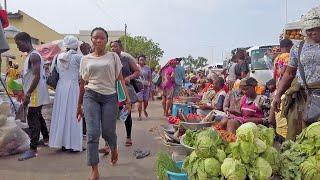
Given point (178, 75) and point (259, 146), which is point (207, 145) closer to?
point (259, 146)

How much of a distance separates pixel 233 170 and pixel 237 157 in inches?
5.5

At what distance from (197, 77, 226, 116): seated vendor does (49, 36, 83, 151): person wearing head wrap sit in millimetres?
2499

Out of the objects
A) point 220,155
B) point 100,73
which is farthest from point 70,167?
point 220,155

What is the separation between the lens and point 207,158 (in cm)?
316

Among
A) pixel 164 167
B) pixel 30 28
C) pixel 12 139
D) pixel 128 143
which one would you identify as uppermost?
pixel 30 28

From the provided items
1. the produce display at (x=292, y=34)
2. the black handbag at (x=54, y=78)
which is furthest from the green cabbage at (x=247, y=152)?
the produce display at (x=292, y=34)

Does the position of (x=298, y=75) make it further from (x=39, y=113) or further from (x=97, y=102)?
(x=39, y=113)

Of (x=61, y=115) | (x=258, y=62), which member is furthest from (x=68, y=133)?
(x=258, y=62)

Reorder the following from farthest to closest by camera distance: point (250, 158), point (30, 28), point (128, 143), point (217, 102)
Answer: point (30, 28)
point (217, 102)
point (128, 143)
point (250, 158)

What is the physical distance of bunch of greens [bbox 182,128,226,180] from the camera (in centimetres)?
308

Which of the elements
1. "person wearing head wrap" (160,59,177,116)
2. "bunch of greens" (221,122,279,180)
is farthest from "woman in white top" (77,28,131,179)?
"person wearing head wrap" (160,59,177,116)

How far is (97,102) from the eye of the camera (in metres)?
5.11

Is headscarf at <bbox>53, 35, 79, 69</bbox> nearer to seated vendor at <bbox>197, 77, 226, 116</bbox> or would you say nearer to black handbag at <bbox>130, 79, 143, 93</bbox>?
black handbag at <bbox>130, 79, 143, 93</bbox>

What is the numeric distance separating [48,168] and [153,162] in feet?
4.96
